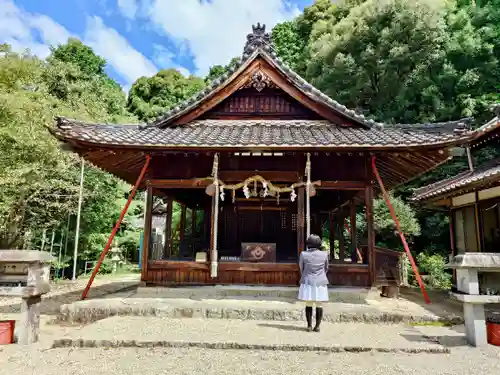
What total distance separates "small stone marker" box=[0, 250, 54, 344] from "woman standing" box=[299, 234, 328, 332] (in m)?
4.73

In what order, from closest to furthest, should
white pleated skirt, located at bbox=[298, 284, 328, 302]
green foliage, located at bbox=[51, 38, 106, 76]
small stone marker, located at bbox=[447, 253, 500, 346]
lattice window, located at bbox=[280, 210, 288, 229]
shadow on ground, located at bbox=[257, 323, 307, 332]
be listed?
1. small stone marker, located at bbox=[447, 253, 500, 346]
2. white pleated skirt, located at bbox=[298, 284, 328, 302]
3. shadow on ground, located at bbox=[257, 323, 307, 332]
4. lattice window, located at bbox=[280, 210, 288, 229]
5. green foliage, located at bbox=[51, 38, 106, 76]

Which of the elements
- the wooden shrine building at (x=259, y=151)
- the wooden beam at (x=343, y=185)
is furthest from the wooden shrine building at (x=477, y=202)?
the wooden beam at (x=343, y=185)

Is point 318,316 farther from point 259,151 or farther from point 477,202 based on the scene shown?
point 477,202

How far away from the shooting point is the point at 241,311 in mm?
7441

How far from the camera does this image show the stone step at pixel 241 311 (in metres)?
7.27

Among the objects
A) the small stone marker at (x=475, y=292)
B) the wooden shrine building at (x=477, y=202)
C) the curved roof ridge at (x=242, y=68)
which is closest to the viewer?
the small stone marker at (x=475, y=292)

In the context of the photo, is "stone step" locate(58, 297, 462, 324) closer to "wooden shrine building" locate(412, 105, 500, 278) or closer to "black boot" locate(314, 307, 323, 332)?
"black boot" locate(314, 307, 323, 332)

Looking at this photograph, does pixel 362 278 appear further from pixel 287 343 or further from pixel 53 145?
pixel 53 145

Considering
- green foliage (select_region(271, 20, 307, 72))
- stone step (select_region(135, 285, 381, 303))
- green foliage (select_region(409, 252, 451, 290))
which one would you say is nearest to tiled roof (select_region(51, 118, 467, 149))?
stone step (select_region(135, 285, 381, 303))

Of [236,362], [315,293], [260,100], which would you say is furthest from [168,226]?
[236,362]

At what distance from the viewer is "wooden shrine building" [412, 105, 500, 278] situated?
10.1 meters

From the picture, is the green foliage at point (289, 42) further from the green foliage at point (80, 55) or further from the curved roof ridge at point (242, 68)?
the curved roof ridge at point (242, 68)

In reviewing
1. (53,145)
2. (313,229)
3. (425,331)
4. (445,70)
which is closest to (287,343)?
(425,331)

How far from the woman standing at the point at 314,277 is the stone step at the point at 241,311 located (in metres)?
1.17
